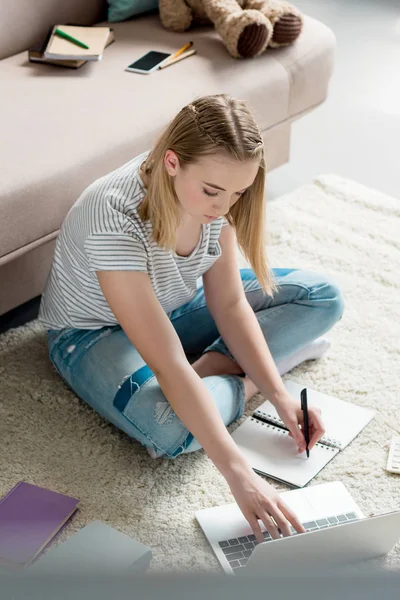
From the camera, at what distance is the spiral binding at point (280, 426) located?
146cm

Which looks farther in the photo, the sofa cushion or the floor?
the floor

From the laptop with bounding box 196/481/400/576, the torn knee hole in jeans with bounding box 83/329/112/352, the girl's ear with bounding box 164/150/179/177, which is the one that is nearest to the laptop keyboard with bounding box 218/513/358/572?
the laptop with bounding box 196/481/400/576

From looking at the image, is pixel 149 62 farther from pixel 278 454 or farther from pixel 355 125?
pixel 278 454

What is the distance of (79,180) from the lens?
1688mm

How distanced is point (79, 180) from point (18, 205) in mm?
162

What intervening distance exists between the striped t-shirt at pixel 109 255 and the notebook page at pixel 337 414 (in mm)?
285

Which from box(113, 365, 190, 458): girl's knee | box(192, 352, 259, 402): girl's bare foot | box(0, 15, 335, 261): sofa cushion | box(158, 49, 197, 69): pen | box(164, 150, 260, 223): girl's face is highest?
box(164, 150, 260, 223): girl's face

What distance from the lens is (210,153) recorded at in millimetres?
1190

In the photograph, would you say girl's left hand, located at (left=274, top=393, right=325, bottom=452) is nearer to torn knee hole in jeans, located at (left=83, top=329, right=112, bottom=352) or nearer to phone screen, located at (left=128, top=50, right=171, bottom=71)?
torn knee hole in jeans, located at (left=83, top=329, right=112, bottom=352)

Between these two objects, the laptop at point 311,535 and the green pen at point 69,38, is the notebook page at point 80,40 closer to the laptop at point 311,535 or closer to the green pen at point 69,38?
the green pen at point 69,38

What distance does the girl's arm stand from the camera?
1262 mm

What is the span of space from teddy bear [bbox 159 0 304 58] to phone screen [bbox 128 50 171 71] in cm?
18

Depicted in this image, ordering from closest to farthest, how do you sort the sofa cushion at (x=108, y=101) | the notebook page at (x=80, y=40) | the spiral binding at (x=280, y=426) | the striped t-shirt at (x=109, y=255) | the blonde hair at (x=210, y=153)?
the blonde hair at (x=210, y=153) < the striped t-shirt at (x=109, y=255) < the spiral binding at (x=280, y=426) < the sofa cushion at (x=108, y=101) < the notebook page at (x=80, y=40)

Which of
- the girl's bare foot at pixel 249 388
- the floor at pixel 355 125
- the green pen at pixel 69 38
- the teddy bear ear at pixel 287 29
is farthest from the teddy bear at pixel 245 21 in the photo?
the girl's bare foot at pixel 249 388
